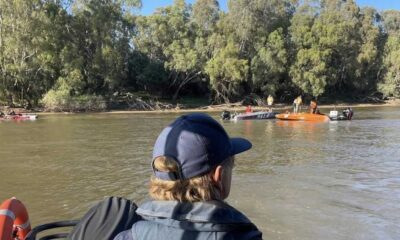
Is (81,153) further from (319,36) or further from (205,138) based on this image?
(319,36)

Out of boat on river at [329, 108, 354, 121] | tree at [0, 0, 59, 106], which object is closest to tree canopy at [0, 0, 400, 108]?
tree at [0, 0, 59, 106]

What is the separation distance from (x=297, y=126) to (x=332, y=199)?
713 inches

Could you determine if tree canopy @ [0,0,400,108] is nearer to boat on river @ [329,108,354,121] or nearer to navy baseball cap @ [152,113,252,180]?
boat on river @ [329,108,354,121]

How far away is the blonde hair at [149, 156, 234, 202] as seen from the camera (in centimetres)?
195

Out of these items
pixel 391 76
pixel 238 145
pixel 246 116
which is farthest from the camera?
pixel 391 76

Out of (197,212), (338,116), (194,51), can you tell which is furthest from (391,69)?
(197,212)

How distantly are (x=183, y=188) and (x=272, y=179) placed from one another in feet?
34.4

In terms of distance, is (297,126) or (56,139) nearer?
(56,139)

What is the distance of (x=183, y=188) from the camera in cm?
197

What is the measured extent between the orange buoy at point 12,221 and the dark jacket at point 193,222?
2.03 meters

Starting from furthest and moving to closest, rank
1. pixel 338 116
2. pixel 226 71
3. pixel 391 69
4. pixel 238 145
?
pixel 391 69 < pixel 226 71 < pixel 338 116 < pixel 238 145

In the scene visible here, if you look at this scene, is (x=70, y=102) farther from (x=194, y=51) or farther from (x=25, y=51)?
(x=194, y=51)

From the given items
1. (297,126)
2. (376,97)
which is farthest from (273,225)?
(376,97)

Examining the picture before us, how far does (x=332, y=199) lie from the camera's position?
10.0 metres
